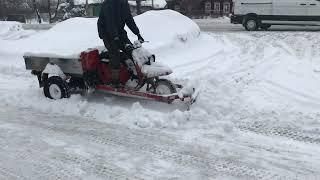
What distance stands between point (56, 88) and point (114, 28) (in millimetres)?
1438

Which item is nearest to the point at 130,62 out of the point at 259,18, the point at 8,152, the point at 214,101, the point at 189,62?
the point at 214,101

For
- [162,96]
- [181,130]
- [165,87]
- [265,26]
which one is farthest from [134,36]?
[265,26]

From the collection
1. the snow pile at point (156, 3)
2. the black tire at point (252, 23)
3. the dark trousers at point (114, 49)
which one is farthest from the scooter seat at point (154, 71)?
the snow pile at point (156, 3)

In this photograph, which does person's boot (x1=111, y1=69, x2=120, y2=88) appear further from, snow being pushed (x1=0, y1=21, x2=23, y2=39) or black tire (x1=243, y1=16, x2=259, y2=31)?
black tire (x1=243, y1=16, x2=259, y2=31)

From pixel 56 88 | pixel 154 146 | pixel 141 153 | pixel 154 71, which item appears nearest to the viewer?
pixel 141 153

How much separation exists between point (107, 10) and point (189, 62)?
3.92 meters

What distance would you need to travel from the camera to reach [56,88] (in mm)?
7727


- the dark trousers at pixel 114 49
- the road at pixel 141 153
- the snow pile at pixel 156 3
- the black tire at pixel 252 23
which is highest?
the dark trousers at pixel 114 49

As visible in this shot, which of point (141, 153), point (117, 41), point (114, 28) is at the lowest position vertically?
point (141, 153)

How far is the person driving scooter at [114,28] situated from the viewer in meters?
7.28

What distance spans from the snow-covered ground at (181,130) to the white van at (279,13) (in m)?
8.46

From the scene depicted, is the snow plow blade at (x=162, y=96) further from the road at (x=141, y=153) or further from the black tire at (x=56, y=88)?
the road at (x=141, y=153)

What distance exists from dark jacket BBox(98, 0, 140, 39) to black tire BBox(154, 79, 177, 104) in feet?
3.28

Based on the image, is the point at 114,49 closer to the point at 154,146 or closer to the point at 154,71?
the point at 154,71
